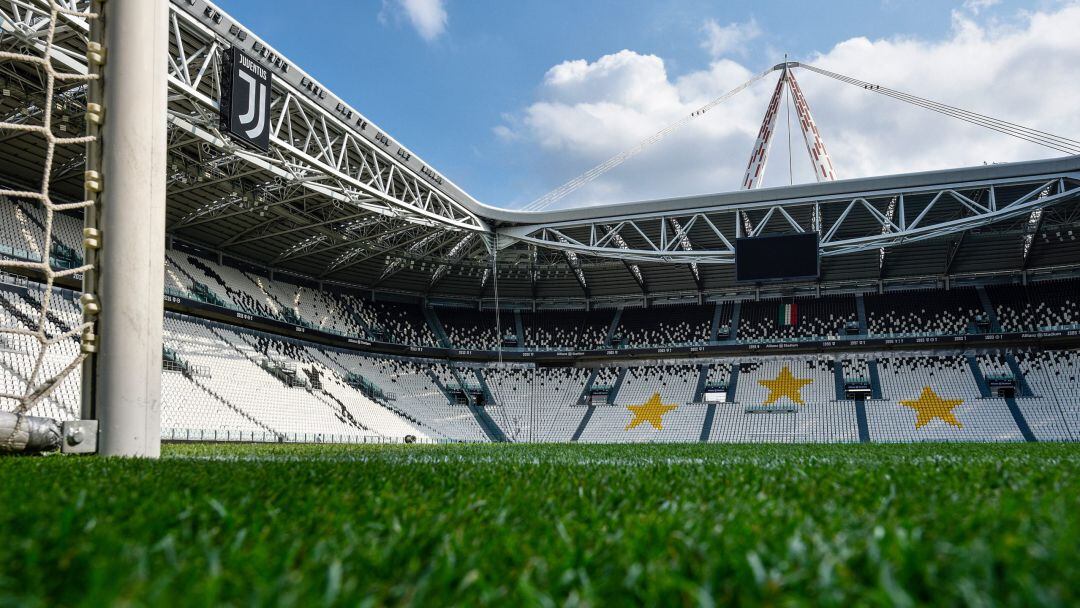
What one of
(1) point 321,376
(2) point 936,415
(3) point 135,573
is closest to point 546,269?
(1) point 321,376

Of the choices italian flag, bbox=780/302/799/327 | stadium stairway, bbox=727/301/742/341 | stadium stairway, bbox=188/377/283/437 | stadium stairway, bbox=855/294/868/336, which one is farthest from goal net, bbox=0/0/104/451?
stadium stairway, bbox=855/294/868/336

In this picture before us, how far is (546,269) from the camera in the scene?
Result: 45531mm

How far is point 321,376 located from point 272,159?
16.9m

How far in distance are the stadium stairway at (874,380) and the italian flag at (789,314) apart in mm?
4718

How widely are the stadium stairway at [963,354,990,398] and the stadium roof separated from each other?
525cm

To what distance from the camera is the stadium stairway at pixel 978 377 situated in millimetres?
37719

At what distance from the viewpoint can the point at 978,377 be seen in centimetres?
3894

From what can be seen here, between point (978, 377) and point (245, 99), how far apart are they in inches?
1478

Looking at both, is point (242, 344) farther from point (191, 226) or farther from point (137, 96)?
point (137, 96)

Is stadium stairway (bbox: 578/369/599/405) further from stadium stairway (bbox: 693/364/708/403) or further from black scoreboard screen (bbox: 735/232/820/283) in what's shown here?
black scoreboard screen (bbox: 735/232/820/283)

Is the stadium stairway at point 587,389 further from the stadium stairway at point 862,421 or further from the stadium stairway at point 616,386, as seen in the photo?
the stadium stairway at point 862,421

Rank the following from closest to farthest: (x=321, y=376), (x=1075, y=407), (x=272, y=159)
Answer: (x=272, y=159) → (x=1075, y=407) → (x=321, y=376)

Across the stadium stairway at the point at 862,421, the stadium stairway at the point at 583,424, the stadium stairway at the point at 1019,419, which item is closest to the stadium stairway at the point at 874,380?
the stadium stairway at the point at 862,421

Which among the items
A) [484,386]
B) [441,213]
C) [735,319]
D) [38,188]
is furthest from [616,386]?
[38,188]
